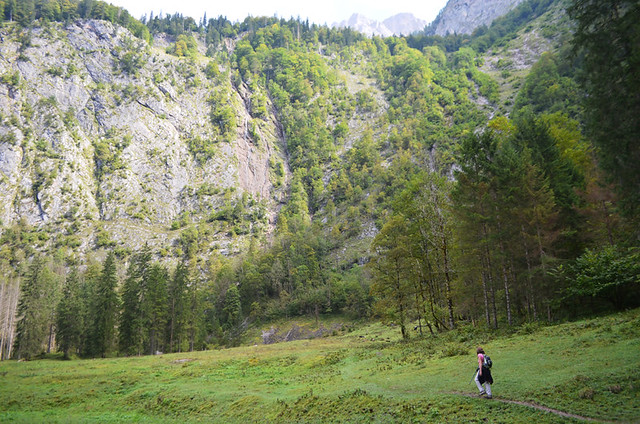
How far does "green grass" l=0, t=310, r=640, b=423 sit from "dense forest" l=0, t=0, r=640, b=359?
17.8 feet

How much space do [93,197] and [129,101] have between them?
2064 inches

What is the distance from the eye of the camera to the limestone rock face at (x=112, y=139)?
131 m

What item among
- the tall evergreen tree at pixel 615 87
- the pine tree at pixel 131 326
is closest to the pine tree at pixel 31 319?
the pine tree at pixel 131 326

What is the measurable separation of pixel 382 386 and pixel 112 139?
16775 centimetres

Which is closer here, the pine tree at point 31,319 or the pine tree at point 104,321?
the pine tree at point 104,321

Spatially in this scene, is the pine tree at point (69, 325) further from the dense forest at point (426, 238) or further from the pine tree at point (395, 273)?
the pine tree at point (395, 273)

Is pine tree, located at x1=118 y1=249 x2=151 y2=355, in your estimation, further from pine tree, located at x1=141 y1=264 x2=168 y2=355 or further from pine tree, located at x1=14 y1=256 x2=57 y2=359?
pine tree, located at x1=14 y1=256 x2=57 y2=359

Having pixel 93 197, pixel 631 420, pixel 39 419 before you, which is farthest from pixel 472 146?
pixel 93 197

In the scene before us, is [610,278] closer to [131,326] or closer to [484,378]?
[484,378]

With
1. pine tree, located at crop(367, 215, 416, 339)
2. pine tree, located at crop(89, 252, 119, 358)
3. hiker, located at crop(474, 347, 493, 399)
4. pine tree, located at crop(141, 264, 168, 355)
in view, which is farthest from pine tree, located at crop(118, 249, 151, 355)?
hiker, located at crop(474, 347, 493, 399)

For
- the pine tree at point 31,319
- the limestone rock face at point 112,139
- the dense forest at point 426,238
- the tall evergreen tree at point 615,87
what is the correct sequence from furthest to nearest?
the limestone rock face at point 112,139
the pine tree at point 31,319
the dense forest at point 426,238
the tall evergreen tree at point 615,87

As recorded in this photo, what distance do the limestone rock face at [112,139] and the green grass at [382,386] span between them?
111989 millimetres

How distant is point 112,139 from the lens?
151250mm

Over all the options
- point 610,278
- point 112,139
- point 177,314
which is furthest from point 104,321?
point 112,139
